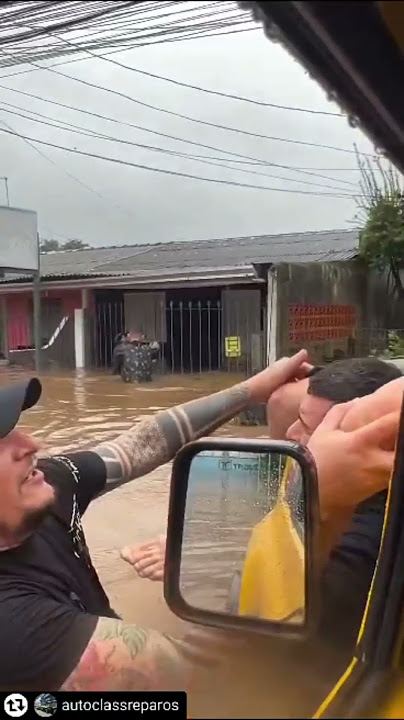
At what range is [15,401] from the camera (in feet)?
4.79

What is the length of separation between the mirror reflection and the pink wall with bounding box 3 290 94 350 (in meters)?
1.01

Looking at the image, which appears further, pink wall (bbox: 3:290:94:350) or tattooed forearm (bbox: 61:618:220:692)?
pink wall (bbox: 3:290:94:350)

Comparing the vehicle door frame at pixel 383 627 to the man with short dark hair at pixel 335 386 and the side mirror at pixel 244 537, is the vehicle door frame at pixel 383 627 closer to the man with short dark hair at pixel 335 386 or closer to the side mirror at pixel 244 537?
the side mirror at pixel 244 537

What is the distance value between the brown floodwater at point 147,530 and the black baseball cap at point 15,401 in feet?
0.16

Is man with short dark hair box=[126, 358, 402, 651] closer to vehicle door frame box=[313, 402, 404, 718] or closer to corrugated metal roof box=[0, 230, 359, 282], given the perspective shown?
vehicle door frame box=[313, 402, 404, 718]

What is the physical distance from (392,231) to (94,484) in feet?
3.76

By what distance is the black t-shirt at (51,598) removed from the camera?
118 centimetres

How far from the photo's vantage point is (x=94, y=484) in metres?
1.70

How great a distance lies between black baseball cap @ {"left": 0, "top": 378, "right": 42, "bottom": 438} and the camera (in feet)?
4.48

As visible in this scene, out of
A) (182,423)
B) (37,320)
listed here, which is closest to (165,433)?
(182,423)

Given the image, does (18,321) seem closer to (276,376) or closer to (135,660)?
(276,376)

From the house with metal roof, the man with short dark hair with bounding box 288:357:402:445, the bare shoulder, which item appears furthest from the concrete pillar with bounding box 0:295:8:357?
the bare shoulder

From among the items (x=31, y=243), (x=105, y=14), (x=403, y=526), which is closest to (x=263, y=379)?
(x=31, y=243)

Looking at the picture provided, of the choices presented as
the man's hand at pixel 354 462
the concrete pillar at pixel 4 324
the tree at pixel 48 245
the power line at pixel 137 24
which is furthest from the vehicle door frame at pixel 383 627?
the concrete pillar at pixel 4 324
